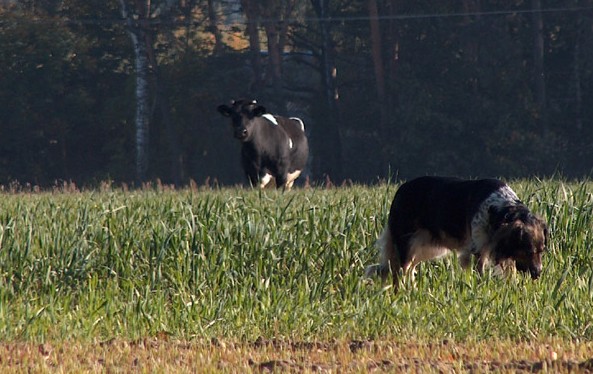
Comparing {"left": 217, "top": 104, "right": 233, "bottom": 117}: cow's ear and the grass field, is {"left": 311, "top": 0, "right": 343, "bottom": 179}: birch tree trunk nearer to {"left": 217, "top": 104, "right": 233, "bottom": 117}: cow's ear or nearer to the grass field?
{"left": 217, "top": 104, "right": 233, "bottom": 117}: cow's ear

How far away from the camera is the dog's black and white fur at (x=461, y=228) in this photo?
11.0m

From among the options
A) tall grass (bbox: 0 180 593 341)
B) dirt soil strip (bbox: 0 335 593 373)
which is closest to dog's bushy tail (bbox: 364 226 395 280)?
tall grass (bbox: 0 180 593 341)

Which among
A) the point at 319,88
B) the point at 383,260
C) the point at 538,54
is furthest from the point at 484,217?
the point at 319,88

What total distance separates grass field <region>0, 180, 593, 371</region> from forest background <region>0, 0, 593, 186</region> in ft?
91.8

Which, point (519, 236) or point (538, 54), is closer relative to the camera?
point (519, 236)

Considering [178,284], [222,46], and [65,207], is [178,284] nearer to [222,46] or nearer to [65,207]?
[65,207]

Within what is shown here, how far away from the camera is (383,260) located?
40.0ft

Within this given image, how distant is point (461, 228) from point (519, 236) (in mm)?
753

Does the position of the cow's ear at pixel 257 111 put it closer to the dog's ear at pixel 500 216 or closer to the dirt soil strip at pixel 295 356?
the dog's ear at pixel 500 216

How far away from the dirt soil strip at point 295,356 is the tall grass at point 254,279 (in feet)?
1.26

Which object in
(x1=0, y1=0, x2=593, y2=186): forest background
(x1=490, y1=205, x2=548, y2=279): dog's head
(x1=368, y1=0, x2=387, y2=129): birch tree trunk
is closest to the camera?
(x1=490, y1=205, x2=548, y2=279): dog's head

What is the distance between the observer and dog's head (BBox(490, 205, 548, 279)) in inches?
430

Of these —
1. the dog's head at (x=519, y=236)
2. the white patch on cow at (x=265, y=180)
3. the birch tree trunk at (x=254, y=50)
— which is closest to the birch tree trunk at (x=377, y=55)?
the birch tree trunk at (x=254, y=50)

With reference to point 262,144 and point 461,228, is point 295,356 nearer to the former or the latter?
point 461,228
